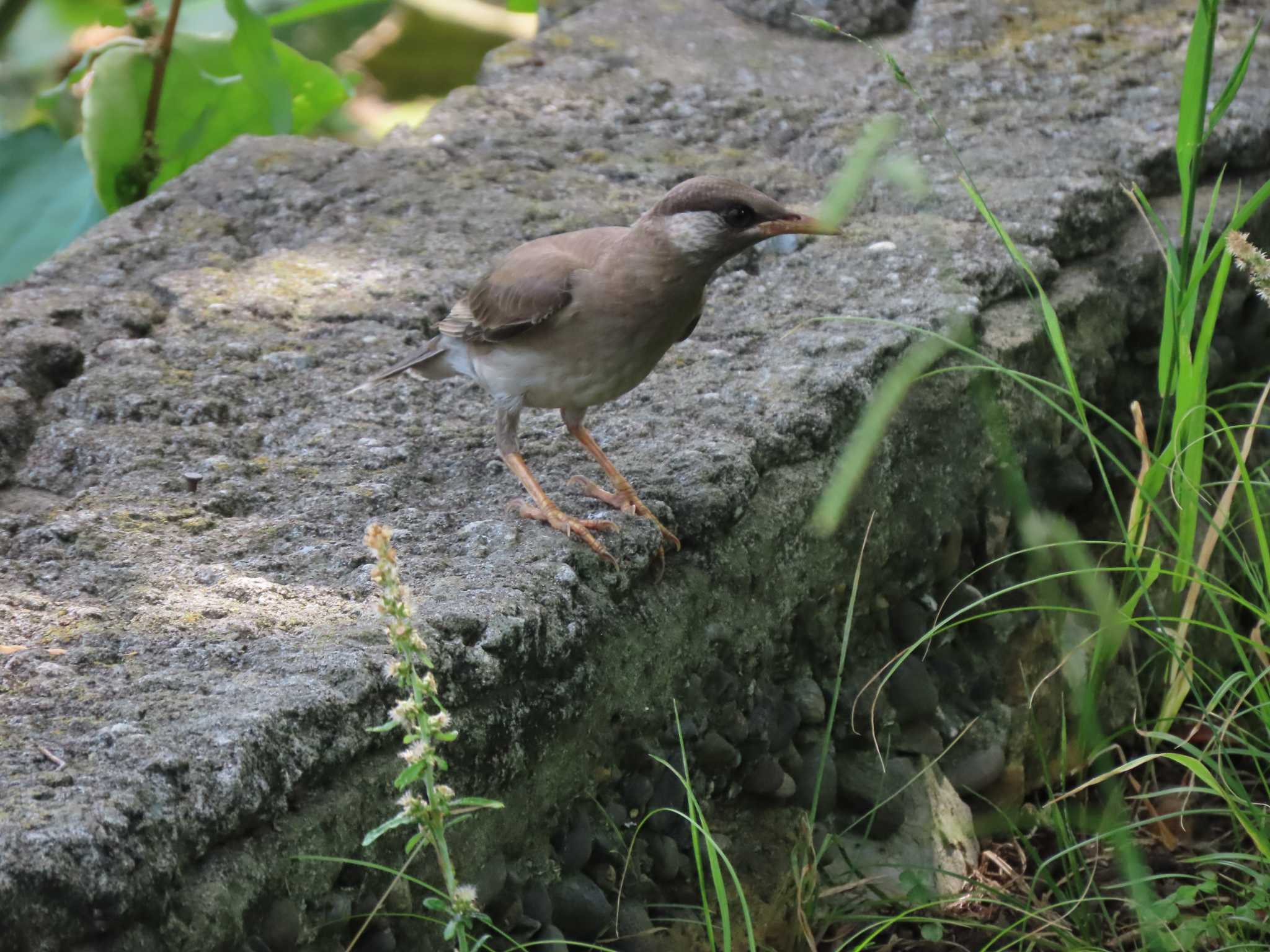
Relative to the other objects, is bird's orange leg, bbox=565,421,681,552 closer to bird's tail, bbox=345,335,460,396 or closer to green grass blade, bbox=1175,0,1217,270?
bird's tail, bbox=345,335,460,396

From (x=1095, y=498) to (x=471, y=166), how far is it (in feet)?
6.91

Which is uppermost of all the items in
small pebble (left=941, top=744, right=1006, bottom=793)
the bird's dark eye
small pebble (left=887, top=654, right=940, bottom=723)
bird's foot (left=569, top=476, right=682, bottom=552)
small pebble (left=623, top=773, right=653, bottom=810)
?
the bird's dark eye

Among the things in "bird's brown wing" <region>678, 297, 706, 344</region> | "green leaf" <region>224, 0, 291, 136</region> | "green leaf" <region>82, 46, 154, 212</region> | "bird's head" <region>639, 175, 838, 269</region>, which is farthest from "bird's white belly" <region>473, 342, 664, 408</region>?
"green leaf" <region>82, 46, 154, 212</region>

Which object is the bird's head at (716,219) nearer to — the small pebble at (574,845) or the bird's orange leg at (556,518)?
the bird's orange leg at (556,518)

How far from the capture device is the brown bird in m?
2.85

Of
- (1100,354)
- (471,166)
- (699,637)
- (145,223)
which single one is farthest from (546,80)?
(699,637)

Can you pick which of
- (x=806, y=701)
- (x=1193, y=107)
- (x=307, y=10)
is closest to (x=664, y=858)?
(x=806, y=701)

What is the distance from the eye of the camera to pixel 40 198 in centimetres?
448

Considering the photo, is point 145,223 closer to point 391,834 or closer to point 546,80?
point 546,80

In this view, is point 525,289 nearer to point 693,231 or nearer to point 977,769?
point 693,231

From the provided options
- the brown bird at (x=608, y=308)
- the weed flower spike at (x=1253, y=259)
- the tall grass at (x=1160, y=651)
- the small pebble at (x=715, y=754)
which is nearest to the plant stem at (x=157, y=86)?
the brown bird at (x=608, y=308)

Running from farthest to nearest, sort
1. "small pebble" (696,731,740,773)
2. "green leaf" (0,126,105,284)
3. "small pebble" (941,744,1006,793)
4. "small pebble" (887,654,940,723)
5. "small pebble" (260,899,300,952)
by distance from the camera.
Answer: "green leaf" (0,126,105,284) < "small pebble" (941,744,1006,793) < "small pebble" (887,654,940,723) < "small pebble" (696,731,740,773) < "small pebble" (260,899,300,952)

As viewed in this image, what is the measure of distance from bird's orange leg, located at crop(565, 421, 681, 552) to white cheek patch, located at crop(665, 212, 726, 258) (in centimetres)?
45

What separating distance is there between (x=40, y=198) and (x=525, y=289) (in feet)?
7.64
